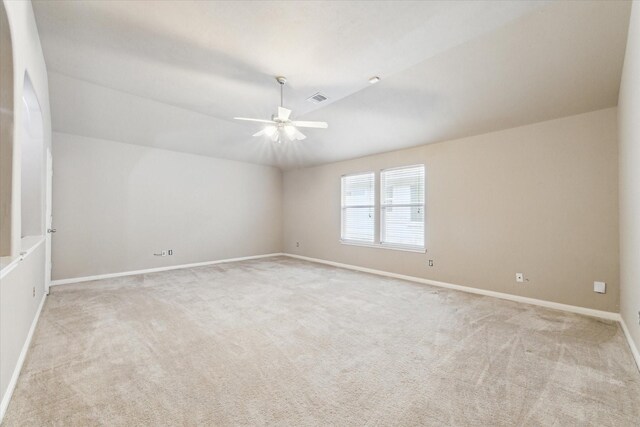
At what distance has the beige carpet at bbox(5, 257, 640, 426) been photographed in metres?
1.66

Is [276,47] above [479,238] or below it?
above

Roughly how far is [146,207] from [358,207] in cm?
434

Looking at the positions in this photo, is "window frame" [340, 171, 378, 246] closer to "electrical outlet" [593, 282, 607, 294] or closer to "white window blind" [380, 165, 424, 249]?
"white window blind" [380, 165, 424, 249]

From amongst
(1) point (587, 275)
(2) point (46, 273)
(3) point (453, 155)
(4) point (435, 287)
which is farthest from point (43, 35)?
(1) point (587, 275)

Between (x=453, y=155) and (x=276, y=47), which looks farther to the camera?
(x=453, y=155)

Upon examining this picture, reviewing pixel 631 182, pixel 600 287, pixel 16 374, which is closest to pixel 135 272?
pixel 16 374

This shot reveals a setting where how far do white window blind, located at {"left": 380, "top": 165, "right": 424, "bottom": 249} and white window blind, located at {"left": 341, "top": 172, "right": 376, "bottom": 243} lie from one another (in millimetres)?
282

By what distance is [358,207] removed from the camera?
6059 millimetres

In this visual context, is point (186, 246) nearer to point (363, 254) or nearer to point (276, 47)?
point (363, 254)

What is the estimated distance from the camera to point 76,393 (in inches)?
71.7

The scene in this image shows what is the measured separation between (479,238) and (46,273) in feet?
20.9

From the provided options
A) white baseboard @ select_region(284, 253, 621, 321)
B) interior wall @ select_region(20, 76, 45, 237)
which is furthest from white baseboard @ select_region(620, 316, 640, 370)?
interior wall @ select_region(20, 76, 45, 237)

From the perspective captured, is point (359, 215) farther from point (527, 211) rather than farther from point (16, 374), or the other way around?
point (16, 374)

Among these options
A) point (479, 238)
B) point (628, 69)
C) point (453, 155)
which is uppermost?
point (628, 69)
